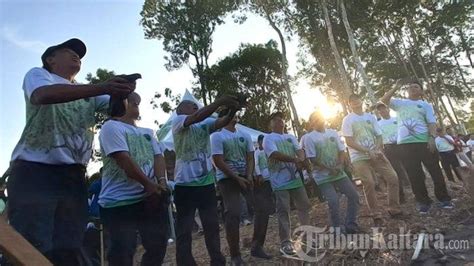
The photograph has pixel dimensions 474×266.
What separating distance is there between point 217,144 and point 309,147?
125 cm

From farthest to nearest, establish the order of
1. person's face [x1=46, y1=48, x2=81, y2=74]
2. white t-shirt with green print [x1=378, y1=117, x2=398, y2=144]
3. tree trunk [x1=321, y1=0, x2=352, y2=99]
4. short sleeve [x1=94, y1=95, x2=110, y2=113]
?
tree trunk [x1=321, y1=0, x2=352, y2=99]
white t-shirt with green print [x1=378, y1=117, x2=398, y2=144]
short sleeve [x1=94, y1=95, x2=110, y2=113]
person's face [x1=46, y1=48, x2=81, y2=74]

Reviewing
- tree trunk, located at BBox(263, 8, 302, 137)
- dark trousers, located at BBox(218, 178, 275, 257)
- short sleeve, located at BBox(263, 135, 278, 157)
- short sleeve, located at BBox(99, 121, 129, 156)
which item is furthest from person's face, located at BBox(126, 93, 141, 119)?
tree trunk, located at BBox(263, 8, 302, 137)

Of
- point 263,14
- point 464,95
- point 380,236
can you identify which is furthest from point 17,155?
point 464,95

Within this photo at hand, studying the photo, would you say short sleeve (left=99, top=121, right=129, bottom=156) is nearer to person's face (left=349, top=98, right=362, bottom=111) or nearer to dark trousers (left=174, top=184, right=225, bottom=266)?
dark trousers (left=174, top=184, right=225, bottom=266)

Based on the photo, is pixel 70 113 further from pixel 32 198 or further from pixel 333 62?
pixel 333 62

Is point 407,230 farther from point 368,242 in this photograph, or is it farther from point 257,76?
point 257,76

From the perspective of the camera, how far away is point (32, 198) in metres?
2.07

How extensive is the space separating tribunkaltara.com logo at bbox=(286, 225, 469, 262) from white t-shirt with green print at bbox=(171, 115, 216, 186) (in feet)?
4.21

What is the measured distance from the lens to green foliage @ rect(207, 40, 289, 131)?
2536 centimetres

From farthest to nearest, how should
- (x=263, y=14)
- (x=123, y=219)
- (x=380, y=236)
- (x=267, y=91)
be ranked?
(x=267, y=91) → (x=263, y=14) → (x=380, y=236) → (x=123, y=219)

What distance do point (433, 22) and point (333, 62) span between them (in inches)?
244

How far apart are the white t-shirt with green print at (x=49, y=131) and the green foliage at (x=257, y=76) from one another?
22.8 m

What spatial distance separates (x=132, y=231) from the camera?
290 centimetres

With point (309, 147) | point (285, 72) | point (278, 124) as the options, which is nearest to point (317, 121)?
point (309, 147)
